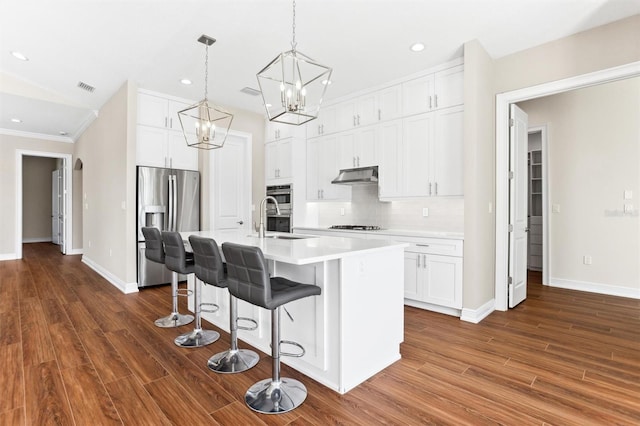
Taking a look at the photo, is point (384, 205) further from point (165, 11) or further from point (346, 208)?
point (165, 11)

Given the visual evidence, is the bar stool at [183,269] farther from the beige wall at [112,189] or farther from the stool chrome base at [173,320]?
the beige wall at [112,189]

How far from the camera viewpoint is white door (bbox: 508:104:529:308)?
3.91 meters

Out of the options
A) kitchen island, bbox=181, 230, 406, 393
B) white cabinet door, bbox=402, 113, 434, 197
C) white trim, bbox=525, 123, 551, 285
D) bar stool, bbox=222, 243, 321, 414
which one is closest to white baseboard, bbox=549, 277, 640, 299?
white trim, bbox=525, 123, 551, 285

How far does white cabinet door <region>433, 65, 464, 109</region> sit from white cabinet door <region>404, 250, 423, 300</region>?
1.82 m

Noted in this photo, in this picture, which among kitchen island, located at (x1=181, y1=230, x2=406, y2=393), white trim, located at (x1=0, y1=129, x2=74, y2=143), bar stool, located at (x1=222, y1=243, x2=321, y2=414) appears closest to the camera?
bar stool, located at (x1=222, y1=243, x2=321, y2=414)

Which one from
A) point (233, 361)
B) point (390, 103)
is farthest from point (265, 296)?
point (390, 103)

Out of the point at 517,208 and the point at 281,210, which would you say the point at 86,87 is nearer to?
the point at 281,210

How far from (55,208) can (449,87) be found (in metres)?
10.6

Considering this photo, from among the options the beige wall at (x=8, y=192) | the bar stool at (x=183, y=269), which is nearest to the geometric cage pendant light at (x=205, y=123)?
the bar stool at (x=183, y=269)

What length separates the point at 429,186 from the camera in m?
4.09

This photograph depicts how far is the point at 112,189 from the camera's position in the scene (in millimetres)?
5148

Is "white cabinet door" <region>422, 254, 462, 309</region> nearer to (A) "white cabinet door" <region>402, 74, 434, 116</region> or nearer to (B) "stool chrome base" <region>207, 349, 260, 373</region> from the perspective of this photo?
(A) "white cabinet door" <region>402, 74, 434, 116</region>

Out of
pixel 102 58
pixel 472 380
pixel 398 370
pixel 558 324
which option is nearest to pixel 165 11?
pixel 102 58

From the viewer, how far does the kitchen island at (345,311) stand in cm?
215
